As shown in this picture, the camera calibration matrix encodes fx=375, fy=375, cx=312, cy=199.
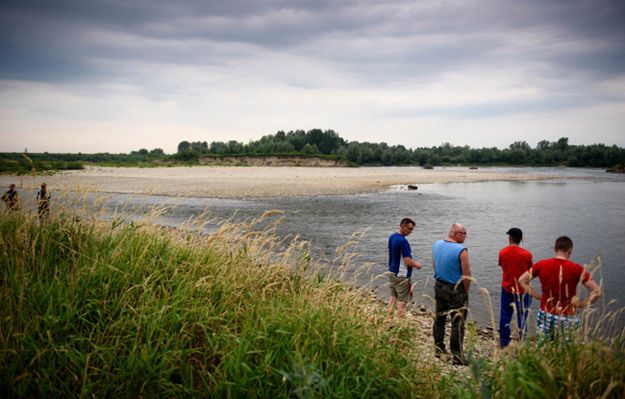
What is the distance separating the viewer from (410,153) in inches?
6275

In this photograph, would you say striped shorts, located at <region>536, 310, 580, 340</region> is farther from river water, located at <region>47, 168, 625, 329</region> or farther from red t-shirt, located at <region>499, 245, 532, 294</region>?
river water, located at <region>47, 168, 625, 329</region>

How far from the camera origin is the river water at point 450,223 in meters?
→ 13.0

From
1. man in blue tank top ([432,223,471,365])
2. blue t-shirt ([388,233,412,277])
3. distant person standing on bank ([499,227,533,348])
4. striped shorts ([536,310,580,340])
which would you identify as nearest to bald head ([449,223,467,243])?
man in blue tank top ([432,223,471,365])

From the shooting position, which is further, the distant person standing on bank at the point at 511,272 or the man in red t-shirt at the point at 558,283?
the distant person standing on bank at the point at 511,272

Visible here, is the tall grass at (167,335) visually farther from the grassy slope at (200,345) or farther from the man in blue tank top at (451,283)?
the man in blue tank top at (451,283)

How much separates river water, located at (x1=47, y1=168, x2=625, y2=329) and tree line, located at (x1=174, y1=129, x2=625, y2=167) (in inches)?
3822

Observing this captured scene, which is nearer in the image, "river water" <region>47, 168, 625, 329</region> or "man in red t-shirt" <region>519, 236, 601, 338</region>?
"man in red t-shirt" <region>519, 236, 601, 338</region>

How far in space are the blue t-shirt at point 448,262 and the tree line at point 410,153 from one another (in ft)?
404

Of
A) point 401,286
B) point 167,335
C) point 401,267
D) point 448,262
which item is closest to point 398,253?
point 401,267

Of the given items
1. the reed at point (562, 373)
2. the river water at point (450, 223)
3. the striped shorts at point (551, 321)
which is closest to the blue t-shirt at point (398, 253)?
the river water at point (450, 223)

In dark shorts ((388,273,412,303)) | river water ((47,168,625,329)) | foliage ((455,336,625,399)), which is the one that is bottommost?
river water ((47,168,625,329))

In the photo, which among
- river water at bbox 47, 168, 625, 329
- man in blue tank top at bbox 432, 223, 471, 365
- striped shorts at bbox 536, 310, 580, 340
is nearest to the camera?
striped shorts at bbox 536, 310, 580, 340

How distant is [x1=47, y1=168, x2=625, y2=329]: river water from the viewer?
42.7ft

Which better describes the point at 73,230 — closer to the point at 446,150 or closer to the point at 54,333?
the point at 54,333
